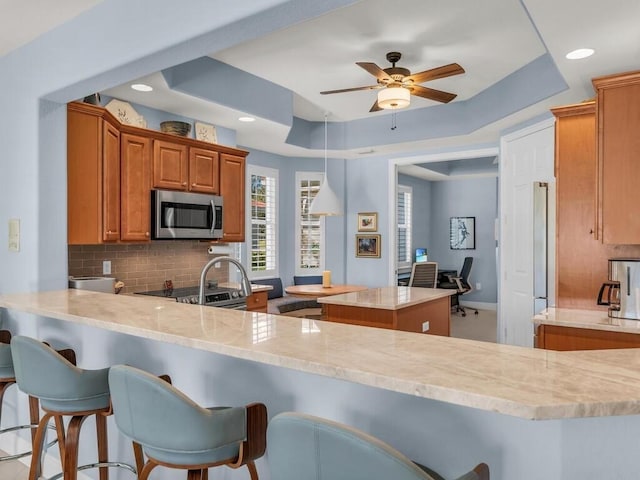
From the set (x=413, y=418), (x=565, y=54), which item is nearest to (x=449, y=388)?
(x=413, y=418)

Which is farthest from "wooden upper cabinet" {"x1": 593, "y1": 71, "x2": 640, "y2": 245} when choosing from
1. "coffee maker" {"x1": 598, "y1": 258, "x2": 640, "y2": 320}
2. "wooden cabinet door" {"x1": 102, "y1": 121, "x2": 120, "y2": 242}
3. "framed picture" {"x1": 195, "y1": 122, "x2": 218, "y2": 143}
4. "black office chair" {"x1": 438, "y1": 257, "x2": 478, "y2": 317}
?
"black office chair" {"x1": 438, "y1": 257, "x2": 478, "y2": 317}

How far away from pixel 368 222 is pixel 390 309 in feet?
11.5

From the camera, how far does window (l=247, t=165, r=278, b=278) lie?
6.39 meters

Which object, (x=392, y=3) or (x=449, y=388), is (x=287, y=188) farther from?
(x=449, y=388)

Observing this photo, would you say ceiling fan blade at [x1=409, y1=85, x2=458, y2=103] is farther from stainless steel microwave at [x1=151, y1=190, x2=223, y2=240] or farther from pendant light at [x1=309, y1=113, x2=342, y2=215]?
pendant light at [x1=309, y1=113, x2=342, y2=215]

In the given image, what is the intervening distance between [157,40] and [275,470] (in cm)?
191

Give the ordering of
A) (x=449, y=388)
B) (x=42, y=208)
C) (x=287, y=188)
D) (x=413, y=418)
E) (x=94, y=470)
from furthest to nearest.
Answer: (x=287, y=188) < (x=42, y=208) < (x=94, y=470) < (x=413, y=418) < (x=449, y=388)

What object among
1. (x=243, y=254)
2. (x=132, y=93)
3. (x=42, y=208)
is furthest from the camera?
(x=243, y=254)

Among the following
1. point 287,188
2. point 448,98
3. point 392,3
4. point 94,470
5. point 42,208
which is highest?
point 392,3

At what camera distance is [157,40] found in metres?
2.19

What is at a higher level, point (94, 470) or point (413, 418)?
point (413, 418)

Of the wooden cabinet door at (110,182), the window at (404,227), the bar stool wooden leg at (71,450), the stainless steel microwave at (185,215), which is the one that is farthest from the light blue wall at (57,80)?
the window at (404,227)

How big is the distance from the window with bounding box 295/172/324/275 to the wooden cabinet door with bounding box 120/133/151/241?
10.4 ft

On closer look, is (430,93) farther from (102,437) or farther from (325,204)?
(102,437)
